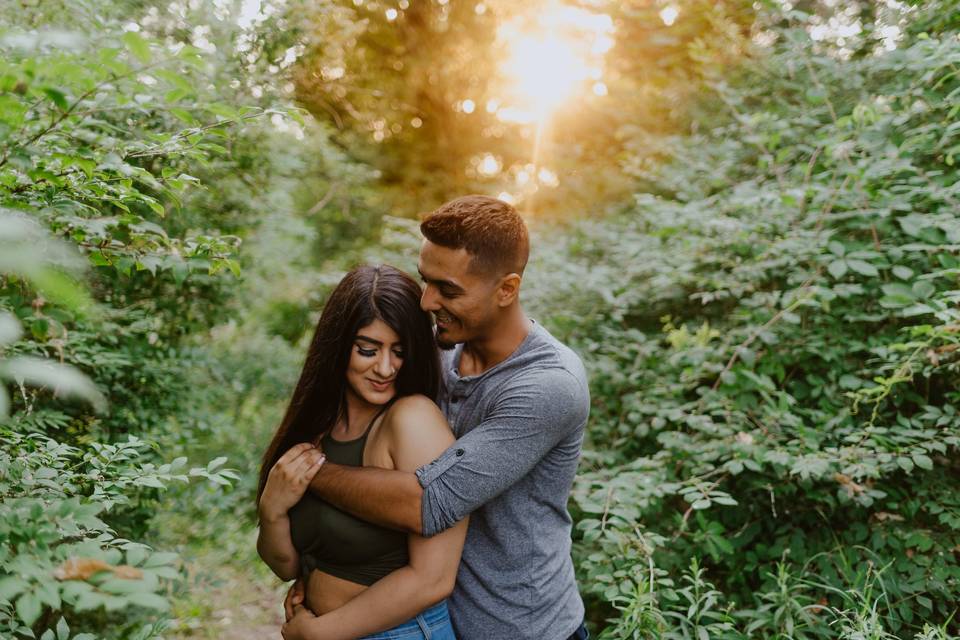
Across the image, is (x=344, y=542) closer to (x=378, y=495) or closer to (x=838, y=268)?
(x=378, y=495)

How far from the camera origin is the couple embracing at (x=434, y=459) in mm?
1810

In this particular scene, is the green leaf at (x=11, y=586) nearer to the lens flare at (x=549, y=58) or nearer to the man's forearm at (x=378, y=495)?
the man's forearm at (x=378, y=495)

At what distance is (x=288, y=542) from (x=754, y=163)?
436cm

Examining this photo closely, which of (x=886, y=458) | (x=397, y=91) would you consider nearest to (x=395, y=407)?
(x=886, y=458)

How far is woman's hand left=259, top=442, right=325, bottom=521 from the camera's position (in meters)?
1.96

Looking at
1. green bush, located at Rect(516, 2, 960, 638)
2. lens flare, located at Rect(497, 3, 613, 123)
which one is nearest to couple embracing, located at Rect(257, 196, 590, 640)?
green bush, located at Rect(516, 2, 960, 638)

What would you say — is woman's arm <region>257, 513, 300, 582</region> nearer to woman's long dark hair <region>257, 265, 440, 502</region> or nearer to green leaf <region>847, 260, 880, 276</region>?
woman's long dark hair <region>257, 265, 440, 502</region>

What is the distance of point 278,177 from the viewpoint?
16.4ft

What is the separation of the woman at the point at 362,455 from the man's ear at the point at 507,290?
250 mm

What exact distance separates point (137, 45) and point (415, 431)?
1198 millimetres

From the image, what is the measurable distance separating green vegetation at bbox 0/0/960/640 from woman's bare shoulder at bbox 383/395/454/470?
1.47ft

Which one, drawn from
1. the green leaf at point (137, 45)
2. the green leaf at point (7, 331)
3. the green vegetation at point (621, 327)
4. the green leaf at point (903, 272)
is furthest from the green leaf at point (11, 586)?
the green leaf at point (903, 272)

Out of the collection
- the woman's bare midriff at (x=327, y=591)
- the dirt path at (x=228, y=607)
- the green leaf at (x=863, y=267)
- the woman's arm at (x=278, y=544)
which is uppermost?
the green leaf at (x=863, y=267)

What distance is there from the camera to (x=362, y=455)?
2.01m
